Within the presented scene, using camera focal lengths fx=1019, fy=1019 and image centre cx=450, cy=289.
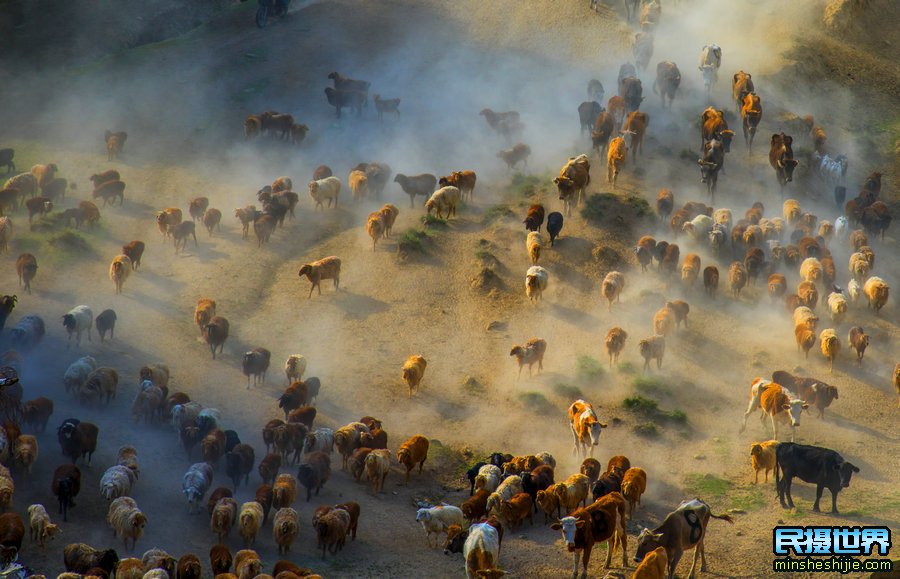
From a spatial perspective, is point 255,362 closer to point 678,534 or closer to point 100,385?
point 100,385

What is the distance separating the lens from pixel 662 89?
4275cm

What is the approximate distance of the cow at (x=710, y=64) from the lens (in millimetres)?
43625

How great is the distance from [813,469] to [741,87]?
76.9 feet

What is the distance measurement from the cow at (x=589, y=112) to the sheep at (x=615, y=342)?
14.3 m

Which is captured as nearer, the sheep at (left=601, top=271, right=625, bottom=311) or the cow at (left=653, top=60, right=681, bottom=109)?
the sheep at (left=601, top=271, right=625, bottom=311)

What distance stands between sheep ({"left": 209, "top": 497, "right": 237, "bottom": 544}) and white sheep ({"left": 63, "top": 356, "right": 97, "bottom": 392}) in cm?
701

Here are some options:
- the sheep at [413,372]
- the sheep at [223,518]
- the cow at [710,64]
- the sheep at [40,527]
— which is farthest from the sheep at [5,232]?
the cow at [710,64]

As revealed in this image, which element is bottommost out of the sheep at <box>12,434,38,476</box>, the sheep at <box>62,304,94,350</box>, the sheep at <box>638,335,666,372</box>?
the sheep at <box>12,434,38,476</box>

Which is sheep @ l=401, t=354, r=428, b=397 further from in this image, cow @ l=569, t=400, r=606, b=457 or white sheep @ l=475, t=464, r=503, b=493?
white sheep @ l=475, t=464, r=503, b=493

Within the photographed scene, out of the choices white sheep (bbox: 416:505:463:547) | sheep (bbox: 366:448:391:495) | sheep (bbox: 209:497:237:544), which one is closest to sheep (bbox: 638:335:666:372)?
sheep (bbox: 366:448:391:495)

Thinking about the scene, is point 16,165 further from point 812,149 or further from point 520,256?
point 812,149

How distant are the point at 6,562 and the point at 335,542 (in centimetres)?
624

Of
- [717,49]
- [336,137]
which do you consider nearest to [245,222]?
[336,137]

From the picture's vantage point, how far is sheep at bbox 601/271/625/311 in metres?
31.4
